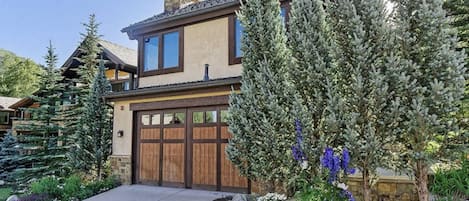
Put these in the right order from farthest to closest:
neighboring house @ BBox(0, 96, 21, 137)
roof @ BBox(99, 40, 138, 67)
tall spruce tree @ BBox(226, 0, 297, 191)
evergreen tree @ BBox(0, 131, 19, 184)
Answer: neighboring house @ BBox(0, 96, 21, 137) → evergreen tree @ BBox(0, 131, 19, 184) → roof @ BBox(99, 40, 138, 67) → tall spruce tree @ BBox(226, 0, 297, 191)

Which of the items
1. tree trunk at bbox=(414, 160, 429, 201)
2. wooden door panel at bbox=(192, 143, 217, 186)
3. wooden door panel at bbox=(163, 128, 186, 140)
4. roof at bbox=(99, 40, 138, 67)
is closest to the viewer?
tree trunk at bbox=(414, 160, 429, 201)

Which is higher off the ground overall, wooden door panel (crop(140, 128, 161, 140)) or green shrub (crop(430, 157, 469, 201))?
wooden door panel (crop(140, 128, 161, 140))

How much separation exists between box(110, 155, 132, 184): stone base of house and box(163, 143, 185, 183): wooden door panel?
131 centimetres

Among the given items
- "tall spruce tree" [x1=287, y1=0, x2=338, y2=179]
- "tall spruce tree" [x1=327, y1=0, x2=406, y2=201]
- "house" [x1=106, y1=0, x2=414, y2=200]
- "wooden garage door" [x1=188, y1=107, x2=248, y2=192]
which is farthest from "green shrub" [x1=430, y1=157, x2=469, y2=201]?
"wooden garage door" [x1=188, y1=107, x2=248, y2=192]

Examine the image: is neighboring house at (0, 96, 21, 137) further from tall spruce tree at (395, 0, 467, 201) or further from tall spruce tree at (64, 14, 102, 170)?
tall spruce tree at (395, 0, 467, 201)

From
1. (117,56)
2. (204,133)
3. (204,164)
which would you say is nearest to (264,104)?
(204,133)

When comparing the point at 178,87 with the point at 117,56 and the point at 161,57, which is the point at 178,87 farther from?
the point at 117,56

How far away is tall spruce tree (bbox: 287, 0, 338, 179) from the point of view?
219 inches

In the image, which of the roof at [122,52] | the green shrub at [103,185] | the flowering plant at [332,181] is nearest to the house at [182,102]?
the green shrub at [103,185]

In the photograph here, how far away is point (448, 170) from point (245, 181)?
14.9 ft

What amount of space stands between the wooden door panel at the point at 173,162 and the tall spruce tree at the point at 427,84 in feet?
20.7

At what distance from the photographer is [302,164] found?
566cm

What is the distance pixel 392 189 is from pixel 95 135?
904 centimetres

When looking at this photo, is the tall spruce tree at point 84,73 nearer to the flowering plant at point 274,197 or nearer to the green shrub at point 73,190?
the green shrub at point 73,190
